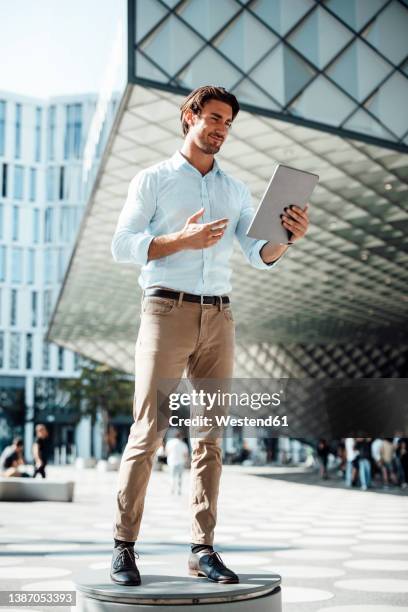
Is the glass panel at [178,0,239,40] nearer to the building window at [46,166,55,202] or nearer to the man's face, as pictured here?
the man's face

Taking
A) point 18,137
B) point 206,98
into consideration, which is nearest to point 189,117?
point 206,98

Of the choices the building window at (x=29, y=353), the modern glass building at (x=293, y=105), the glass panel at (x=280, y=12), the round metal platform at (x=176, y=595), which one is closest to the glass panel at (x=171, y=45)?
the modern glass building at (x=293, y=105)

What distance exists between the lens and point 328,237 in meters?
22.8

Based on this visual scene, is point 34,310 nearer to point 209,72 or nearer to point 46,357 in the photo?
point 46,357

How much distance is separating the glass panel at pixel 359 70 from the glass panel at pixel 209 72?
208 cm

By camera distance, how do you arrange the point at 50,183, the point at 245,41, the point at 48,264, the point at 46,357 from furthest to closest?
the point at 50,183 → the point at 48,264 → the point at 46,357 → the point at 245,41

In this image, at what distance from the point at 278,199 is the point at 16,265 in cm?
6564

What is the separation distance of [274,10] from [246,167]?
411cm

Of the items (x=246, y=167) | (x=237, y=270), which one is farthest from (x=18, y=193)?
(x=246, y=167)

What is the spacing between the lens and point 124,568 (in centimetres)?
320

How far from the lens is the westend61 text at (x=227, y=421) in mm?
3367

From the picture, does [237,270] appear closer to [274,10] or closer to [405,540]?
[274,10]

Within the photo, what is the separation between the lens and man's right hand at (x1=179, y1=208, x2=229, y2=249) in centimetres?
315

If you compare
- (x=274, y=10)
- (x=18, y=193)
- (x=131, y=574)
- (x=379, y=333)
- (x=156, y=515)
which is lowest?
(x=156, y=515)
